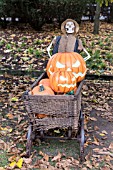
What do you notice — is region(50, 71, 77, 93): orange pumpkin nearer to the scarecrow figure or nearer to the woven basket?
the woven basket

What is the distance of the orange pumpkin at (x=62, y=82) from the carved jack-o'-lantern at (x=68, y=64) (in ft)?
0.73

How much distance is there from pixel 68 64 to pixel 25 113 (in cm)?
119

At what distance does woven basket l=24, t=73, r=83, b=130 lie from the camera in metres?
3.08

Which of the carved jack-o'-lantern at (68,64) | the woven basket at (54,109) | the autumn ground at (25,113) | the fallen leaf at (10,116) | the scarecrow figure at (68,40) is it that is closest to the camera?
the woven basket at (54,109)

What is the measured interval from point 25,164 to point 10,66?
3466 mm

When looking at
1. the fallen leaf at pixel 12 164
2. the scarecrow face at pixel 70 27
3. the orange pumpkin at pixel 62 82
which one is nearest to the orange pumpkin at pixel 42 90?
the orange pumpkin at pixel 62 82

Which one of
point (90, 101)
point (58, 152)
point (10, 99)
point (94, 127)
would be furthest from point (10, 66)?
point (58, 152)

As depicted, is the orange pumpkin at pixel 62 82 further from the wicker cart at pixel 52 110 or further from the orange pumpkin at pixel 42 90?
the wicker cart at pixel 52 110

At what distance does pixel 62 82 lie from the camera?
339 centimetres

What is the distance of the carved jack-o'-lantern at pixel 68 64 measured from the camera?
367 centimetres

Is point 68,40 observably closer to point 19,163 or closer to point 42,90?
point 42,90

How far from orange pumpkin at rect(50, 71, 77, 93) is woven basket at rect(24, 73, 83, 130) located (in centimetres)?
26

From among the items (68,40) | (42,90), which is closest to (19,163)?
(42,90)

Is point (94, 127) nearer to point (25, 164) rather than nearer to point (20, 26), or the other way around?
point (25, 164)
